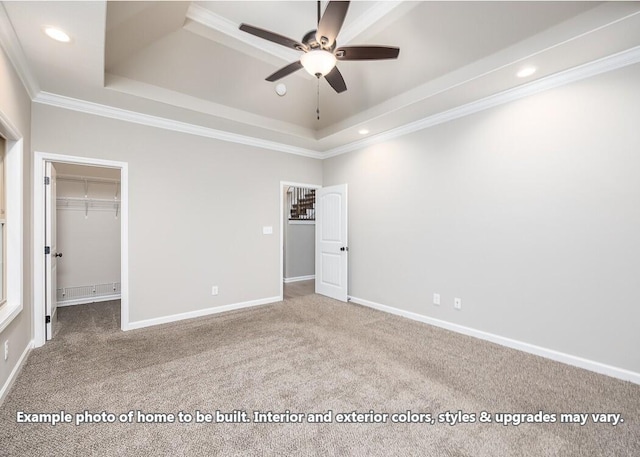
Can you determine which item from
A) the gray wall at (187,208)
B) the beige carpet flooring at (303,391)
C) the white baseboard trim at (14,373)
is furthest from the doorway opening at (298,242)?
the white baseboard trim at (14,373)

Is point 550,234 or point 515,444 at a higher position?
point 550,234

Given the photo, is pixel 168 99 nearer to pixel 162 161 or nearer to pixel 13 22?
pixel 162 161

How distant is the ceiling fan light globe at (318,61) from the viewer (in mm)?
2137

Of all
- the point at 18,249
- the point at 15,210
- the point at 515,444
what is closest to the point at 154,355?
the point at 18,249

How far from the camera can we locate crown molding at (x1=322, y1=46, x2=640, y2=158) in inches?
93.1

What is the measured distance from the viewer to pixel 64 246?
458 cm

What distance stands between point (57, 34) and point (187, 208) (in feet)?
7.08

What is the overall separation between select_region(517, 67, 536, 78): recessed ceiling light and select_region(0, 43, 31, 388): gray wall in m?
4.19

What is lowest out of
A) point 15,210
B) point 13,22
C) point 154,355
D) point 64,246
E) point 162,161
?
point 154,355

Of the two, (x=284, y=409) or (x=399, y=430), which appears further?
(x=284, y=409)

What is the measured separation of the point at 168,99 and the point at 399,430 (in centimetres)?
387

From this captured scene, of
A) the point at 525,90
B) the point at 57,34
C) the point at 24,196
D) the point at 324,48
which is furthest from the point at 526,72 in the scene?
the point at 24,196

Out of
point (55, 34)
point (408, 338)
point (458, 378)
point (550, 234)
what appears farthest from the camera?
point (408, 338)

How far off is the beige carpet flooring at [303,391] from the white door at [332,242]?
4.66 feet
